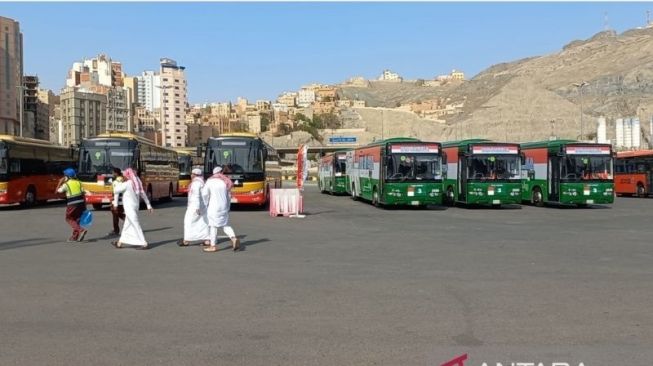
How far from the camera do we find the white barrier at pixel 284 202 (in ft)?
74.2

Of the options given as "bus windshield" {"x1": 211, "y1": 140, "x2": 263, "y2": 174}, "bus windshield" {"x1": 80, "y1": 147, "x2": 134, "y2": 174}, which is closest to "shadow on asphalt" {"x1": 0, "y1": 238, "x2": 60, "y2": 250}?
"bus windshield" {"x1": 80, "y1": 147, "x2": 134, "y2": 174}

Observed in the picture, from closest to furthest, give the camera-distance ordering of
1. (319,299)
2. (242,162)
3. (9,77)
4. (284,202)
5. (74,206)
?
(319,299) < (74,206) < (284,202) < (242,162) < (9,77)

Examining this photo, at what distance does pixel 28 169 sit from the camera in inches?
1092

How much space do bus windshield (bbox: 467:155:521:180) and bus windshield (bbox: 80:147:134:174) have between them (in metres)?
14.0

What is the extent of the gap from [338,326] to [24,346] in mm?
2972

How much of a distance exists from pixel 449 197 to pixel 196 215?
1855 cm

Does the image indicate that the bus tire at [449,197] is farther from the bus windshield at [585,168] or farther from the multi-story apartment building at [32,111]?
the multi-story apartment building at [32,111]

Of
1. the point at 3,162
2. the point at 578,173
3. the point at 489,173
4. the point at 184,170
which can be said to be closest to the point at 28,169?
the point at 3,162

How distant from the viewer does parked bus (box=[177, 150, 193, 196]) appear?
41.5 metres

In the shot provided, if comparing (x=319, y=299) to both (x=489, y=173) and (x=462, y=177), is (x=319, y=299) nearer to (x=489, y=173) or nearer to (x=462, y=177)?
(x=489, y=173)

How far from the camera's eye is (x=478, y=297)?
8.08m

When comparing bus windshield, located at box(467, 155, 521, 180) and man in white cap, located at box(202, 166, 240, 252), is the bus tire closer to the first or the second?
bus windshield, located at box(467, 155, 521, 180)

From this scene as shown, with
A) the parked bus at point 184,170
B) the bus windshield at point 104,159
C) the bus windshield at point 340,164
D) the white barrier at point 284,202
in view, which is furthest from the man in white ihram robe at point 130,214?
the parked bus at point 184,170

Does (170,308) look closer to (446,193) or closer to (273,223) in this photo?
(273,223)
